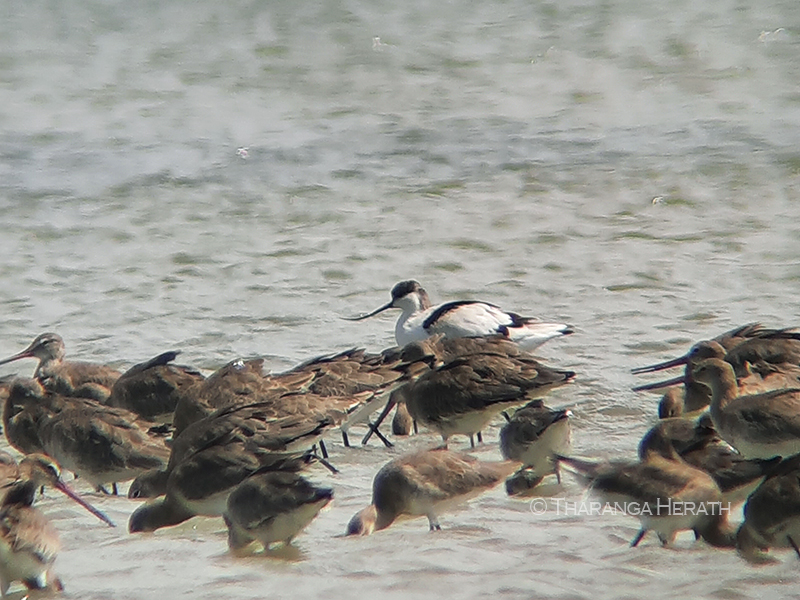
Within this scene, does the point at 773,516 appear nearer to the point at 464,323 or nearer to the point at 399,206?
the point at 464,323

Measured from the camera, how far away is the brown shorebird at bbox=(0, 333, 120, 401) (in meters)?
7.78

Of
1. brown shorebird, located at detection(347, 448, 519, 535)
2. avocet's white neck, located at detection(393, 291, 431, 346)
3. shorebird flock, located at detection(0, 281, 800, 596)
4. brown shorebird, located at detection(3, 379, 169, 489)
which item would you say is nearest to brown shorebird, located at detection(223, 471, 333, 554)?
shorebird flock, located at detection(0, 281, 800, 596)

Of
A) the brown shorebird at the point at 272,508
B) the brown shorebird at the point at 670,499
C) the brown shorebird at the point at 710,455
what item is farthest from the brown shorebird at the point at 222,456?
the brown shorebird at the point at 710,455

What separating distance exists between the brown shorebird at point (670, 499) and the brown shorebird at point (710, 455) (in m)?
0.10

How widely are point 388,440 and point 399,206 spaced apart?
4775 millimetres

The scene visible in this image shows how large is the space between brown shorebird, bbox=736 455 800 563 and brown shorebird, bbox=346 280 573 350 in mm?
3164

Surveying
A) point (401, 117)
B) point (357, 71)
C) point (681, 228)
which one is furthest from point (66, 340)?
point (357, 71)

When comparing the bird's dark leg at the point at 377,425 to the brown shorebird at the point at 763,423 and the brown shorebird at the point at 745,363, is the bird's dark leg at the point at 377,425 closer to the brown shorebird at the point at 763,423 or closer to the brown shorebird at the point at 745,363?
the brown shorebird at the point at 745,363

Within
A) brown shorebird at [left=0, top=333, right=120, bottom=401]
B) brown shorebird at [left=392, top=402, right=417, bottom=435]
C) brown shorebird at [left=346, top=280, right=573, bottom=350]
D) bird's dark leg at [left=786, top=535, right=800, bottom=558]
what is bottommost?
brown shorebird at [left=392, top=402, right=417, bottom=435]

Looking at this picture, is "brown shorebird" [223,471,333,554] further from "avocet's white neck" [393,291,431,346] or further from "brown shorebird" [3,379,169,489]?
"avocet's white neck" [393,291,431,346]

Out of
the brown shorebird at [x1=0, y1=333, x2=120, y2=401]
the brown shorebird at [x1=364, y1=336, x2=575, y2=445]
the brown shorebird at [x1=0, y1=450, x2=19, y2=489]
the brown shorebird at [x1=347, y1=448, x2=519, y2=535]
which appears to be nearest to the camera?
the brown shorebird at [x1=347, y1=448, x2=519, y2=535]

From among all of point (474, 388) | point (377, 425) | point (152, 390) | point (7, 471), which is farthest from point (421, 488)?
point (152, 390)

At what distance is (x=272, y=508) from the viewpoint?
528 centimetres

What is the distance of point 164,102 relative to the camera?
622 inches
